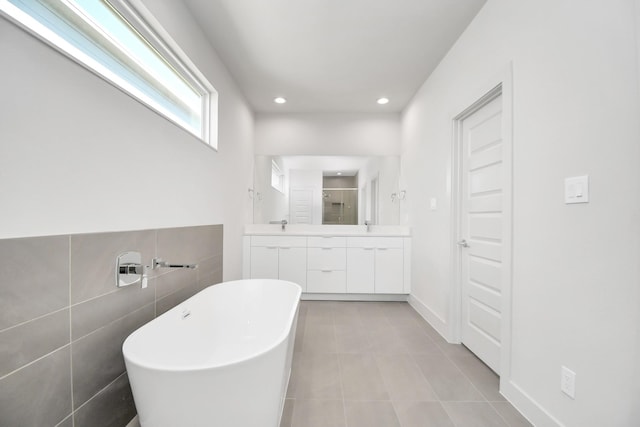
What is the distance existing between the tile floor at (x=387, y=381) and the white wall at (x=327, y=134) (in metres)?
2.28

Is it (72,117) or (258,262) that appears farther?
(258,262)

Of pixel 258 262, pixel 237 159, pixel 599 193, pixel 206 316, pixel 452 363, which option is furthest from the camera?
pixel 258 262

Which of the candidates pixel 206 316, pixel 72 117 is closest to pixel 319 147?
pixel 206 316

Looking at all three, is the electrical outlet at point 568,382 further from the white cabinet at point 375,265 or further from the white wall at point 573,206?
the white cabinet at point 375,265

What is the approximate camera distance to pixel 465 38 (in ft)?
6.65

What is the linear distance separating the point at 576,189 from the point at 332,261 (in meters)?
2.47

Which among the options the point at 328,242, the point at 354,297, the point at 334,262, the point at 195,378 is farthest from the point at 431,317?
the point at 195,378

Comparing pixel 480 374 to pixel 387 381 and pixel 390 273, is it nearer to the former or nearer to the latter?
pixel 387 381

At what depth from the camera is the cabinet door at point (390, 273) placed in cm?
324

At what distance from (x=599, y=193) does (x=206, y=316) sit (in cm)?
211

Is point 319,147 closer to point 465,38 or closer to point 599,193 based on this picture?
point 465,38

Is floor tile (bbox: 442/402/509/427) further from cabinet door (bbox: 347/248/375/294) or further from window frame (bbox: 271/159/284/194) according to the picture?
window frame (bbox: 271/159/284/194)

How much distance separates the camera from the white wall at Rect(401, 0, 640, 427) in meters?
0.95

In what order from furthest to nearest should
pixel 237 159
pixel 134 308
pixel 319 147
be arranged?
pixel 319 147
pixel 237 159
pixel 134 308
